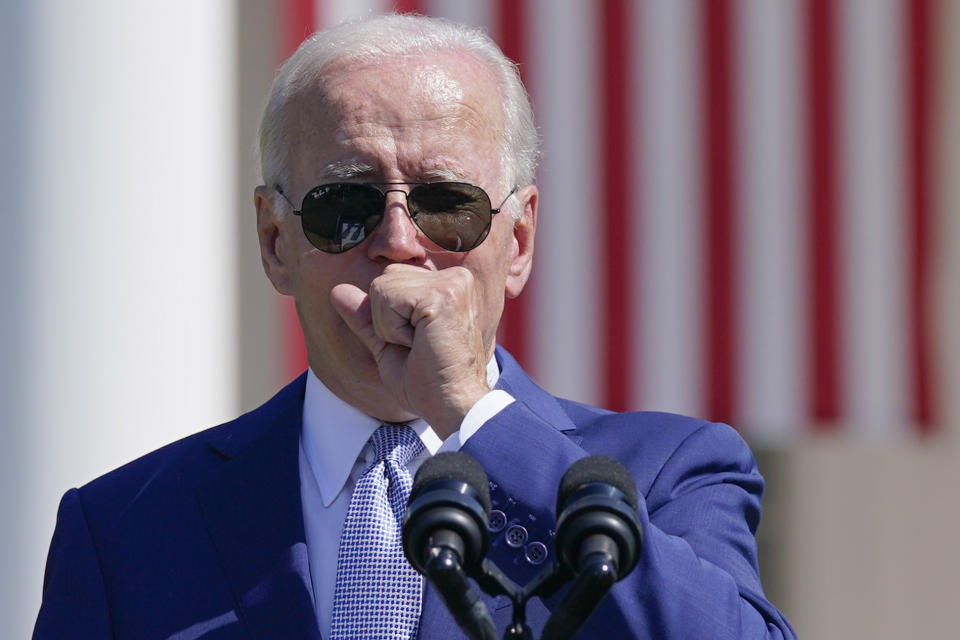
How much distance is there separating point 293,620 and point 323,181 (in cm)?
69

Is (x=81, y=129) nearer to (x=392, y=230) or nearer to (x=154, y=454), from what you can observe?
(x=154, y=454)

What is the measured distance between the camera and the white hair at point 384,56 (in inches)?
97.6

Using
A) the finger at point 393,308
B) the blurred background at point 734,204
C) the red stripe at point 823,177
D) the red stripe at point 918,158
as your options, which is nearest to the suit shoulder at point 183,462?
the finger at point 393,308

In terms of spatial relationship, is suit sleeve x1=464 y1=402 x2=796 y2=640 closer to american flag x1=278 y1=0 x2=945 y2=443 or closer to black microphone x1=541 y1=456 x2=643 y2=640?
black microphone x1=541 y1=456 x2=643 y2=640

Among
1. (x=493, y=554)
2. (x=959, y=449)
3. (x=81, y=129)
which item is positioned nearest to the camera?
(x=493, y=554)

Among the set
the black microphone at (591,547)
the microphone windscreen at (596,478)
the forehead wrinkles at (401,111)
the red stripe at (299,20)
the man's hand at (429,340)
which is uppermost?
the red stripe at (299,20)

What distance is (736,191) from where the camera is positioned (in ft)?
17.0

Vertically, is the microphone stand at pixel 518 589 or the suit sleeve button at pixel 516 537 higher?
the microphone stand at pixel 518 589

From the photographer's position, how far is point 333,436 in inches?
95.3

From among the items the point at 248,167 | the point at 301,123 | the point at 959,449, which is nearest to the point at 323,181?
the point at 301,123

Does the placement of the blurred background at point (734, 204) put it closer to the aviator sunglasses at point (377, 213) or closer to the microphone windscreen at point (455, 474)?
the aviator sunglasses at point (377, 213)

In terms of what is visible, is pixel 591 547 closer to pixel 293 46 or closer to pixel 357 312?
pixel 357 312

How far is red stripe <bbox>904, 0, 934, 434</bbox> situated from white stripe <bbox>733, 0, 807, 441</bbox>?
395 millimetres

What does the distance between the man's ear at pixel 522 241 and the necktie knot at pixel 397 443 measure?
327mm
